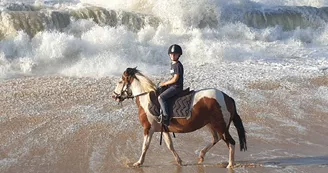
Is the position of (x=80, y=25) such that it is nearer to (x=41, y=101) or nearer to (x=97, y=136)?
(x=41, y=101)

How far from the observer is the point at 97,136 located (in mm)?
8305

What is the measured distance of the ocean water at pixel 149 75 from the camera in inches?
290

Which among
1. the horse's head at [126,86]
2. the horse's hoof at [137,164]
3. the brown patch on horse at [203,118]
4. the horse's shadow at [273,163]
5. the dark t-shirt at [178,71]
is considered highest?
the dark t-shirt at [178,71]

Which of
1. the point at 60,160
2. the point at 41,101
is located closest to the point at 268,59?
the point at 41,101

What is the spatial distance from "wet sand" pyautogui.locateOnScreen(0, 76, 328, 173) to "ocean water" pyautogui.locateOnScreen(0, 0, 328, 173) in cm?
2

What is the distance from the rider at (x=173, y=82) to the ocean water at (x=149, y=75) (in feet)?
2.85

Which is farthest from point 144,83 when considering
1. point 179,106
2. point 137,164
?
point 137,164

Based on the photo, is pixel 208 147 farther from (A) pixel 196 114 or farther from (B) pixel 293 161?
(B) pixel 293 161

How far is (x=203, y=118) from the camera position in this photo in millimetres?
6602

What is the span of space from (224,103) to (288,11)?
1767 centimetres

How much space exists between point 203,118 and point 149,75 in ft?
23.2

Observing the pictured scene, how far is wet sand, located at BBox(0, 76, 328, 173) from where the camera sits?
6918mm

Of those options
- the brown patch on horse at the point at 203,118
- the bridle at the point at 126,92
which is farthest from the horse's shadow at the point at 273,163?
the bridle at the point at 126,92

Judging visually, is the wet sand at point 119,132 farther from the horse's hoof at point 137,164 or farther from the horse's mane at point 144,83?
the horse's mane at point 144,83
